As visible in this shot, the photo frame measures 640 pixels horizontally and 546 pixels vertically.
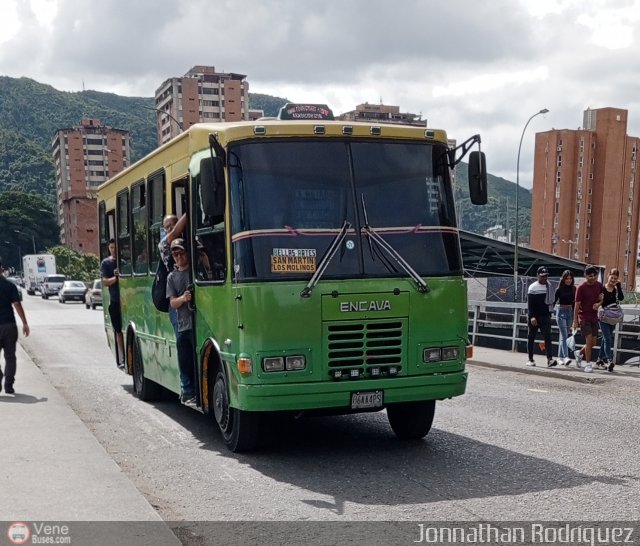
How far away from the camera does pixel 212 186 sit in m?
6.54

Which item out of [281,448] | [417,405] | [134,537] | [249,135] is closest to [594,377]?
[417,405]

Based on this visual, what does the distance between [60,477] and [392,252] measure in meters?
3.29

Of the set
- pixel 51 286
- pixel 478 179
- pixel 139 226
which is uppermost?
pixel 478 179

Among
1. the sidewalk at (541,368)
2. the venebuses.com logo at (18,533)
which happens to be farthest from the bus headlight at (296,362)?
the sidewalk at (541,368)

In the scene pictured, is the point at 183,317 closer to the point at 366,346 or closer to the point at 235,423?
the point at 235,423

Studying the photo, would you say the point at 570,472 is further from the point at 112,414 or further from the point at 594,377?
the point at 594,377

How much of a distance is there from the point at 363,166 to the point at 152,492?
3.27 metres

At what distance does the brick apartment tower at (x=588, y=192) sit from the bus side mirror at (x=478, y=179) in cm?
10974

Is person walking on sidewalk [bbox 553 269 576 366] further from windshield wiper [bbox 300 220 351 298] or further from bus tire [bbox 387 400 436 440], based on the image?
windshield wiper [bbox 300 220 351 298]

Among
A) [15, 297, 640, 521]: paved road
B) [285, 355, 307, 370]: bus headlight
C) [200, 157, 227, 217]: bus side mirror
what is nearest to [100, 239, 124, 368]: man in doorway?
[15, 297, 640, 521]: paved road

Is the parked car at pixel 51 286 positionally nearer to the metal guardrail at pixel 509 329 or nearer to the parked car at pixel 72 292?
the parked car at pixel 72 292

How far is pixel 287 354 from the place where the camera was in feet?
21.2

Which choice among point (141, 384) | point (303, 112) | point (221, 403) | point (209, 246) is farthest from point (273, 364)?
point (141, 384)

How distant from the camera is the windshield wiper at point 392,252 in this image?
6754 millimetres
